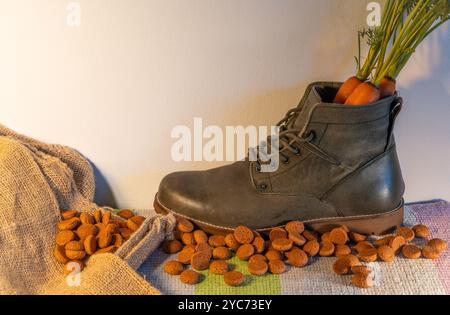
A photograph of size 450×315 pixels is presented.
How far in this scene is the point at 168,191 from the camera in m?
0.94

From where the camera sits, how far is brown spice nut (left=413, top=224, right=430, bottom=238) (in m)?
0.93

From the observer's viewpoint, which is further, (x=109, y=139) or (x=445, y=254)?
(x=109, y=139)

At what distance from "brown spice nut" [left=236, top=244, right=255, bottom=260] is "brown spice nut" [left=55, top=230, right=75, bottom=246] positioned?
0.91 feet

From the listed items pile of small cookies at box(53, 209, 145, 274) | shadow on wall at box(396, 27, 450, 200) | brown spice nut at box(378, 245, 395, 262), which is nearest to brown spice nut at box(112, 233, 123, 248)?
pile of small cookies at box(53, 209, 145, 274)

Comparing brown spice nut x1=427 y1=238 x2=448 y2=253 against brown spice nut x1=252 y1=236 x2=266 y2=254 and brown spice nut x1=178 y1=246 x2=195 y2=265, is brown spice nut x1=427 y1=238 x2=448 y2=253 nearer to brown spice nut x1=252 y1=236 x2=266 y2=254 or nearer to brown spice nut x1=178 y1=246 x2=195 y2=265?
brown spice nut x1=252 y1=236 x2=266 y2=254

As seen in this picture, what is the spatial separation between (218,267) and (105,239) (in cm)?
19

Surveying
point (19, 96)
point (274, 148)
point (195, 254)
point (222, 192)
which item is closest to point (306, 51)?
point (274, 148)

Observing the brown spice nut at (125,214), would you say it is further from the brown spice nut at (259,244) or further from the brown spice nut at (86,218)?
the brown spice nut at (259,244)

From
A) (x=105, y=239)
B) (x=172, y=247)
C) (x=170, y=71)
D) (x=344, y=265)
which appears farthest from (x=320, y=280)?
(x=170, y=71)

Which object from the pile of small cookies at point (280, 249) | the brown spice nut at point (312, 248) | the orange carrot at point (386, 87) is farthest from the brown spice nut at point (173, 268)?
the orange carrot at point (386, 87)

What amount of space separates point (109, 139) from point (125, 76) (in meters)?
0.13

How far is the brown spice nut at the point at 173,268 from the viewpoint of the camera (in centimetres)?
84

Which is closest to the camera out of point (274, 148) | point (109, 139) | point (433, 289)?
point (433, 289)

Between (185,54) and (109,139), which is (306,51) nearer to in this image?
(185,54)
